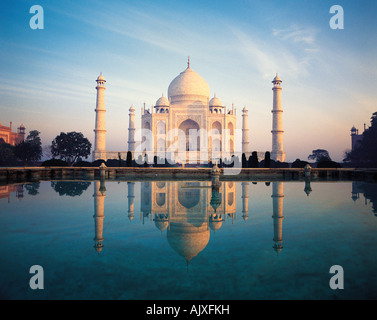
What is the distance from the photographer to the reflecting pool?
10.5 ft

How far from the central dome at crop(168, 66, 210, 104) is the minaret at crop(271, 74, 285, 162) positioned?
768 centimetres

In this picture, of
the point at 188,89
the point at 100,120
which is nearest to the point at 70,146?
the point at 100,120

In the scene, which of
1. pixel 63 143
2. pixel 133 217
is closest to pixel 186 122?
pixel 63 143

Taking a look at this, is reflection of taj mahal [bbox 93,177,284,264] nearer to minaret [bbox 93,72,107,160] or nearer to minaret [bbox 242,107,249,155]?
minaret [bbox 93,72,107,160]

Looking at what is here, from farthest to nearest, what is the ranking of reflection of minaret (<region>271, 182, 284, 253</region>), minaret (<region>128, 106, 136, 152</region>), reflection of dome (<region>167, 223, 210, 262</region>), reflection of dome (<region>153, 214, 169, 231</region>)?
minaret (<region>128, 106, 136, 152</region>) < reflection of dome (<region>153, 214, 169, 231</region>) < reflection of minaret (<region>271, 182, 284, 253</region>) < reflection of dome (<region>167, 223, 210, 262</region>)

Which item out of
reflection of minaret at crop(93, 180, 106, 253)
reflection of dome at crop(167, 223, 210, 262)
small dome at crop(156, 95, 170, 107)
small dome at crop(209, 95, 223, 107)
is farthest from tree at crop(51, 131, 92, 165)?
reflection of dome at crop(167, 223, 210, 262)

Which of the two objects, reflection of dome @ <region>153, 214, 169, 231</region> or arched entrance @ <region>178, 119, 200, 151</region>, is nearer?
reflection of dome @ <region>153, 214, 169, 231</region>

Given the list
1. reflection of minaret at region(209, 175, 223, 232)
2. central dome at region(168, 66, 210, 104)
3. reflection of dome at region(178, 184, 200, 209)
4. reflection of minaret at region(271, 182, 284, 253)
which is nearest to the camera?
reflection of minaret at region(271, 182, 284, 253)

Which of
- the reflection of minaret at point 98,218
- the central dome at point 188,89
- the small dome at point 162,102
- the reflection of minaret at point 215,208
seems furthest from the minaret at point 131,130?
the reflection of minaret at point 98,218

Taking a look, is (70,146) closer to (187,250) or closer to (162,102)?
(162,102)

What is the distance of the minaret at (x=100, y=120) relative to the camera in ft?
90.4

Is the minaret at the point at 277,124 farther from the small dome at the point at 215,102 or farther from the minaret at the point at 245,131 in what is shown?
the small dome at the point at 215,102

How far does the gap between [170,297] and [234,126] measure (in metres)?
31.0

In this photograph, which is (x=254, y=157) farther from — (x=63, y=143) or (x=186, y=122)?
(x=63, y=143)
